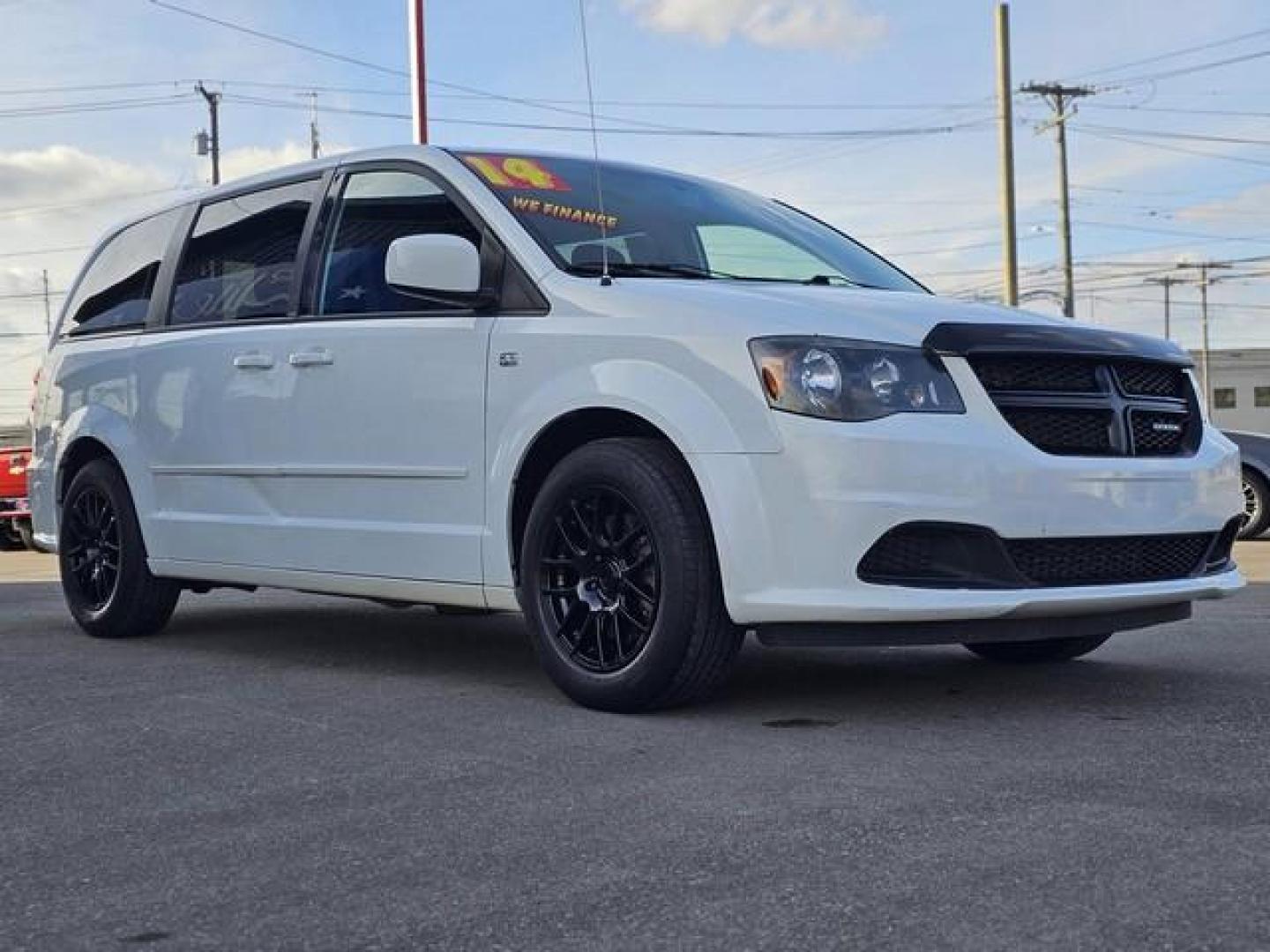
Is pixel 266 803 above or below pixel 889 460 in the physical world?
below

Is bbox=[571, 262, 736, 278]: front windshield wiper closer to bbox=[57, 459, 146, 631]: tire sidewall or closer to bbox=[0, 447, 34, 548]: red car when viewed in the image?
bbox=[57, 459, 146, 631]: tire sidewall

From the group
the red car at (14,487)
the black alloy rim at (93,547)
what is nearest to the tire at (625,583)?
the black alloy rim at (93,547)

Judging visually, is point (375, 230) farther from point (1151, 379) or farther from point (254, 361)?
point (1151, 379)

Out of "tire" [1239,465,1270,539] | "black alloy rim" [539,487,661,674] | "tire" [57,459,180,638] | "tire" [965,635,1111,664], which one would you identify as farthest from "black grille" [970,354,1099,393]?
"tire" [1239,465,1270,539]

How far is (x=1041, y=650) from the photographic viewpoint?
220 inches

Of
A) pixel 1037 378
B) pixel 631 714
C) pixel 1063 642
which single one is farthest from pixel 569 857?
pixel 1063 642

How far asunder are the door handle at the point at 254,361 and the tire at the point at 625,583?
154 cm

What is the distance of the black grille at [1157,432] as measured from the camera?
4605 millimetres

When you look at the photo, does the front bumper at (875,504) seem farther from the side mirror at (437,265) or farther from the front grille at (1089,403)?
the side mirror at (437,265)

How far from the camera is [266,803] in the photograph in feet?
11.5

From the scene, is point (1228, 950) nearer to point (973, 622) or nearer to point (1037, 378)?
point (973, 622)

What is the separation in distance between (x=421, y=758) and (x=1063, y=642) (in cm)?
259

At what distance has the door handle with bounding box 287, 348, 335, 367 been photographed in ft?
18.0

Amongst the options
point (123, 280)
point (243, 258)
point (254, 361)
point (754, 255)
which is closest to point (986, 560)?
point (754, 255)
